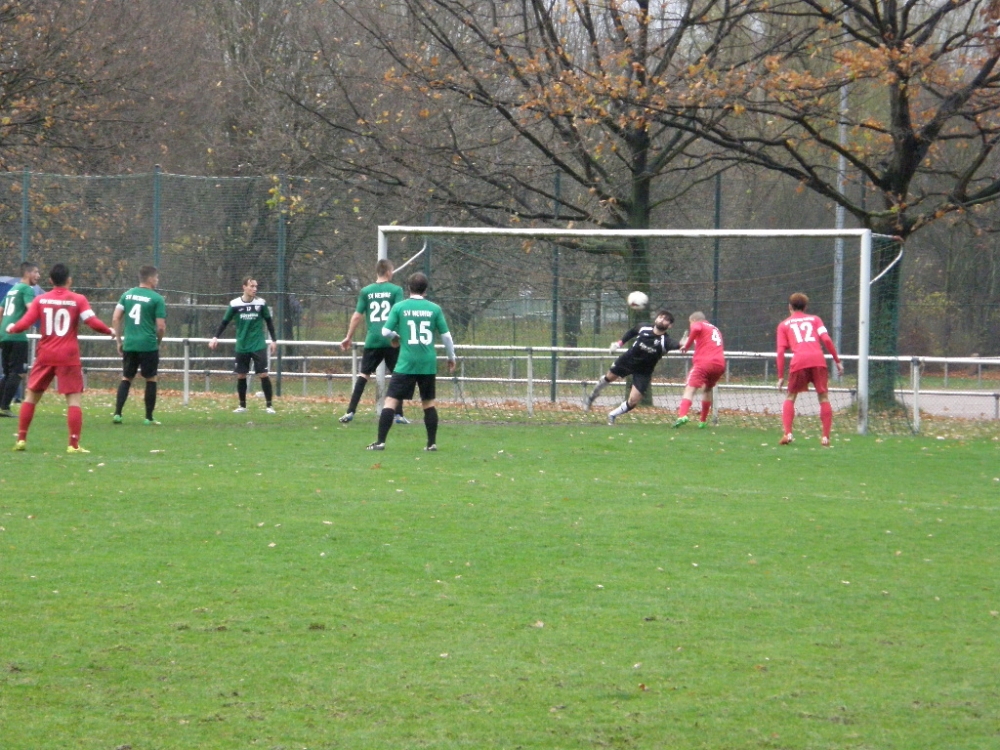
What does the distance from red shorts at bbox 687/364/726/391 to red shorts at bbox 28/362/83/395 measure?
776 centimetres

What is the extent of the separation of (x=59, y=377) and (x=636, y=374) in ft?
25.2

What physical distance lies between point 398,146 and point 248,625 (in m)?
17.0

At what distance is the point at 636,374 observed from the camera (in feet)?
55.4

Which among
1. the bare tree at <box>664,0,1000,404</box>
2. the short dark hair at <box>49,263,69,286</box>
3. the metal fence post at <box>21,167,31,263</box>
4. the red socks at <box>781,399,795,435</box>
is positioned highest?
the bare tree at <box>664,0,1000,404</box>

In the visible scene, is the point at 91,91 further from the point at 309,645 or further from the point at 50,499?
the point at 309,645

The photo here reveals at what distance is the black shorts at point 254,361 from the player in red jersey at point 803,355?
6.91 m

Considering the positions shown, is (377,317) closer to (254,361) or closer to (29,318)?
(254,361)

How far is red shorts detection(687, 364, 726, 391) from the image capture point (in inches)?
637

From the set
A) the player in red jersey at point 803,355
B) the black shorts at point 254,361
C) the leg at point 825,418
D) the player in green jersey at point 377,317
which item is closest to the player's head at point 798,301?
the player in red jersey at point 803,355

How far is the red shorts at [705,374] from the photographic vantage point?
53.1 feet

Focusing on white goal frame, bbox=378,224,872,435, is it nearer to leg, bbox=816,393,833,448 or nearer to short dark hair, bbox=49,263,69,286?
leg, bbox=816,393,833,448

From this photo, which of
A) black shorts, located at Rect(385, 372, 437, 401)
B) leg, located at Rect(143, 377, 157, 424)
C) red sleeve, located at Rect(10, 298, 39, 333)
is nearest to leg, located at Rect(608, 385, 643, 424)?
black shorts, located at Rect(385, 372, 437, 401)

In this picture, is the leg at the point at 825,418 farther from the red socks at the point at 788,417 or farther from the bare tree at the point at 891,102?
the bare tree at the point at 891,102

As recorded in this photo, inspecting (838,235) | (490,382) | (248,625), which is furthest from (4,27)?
(248,625)
